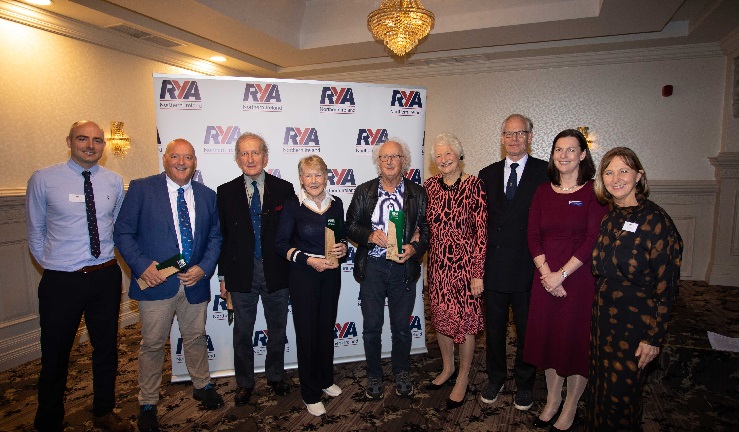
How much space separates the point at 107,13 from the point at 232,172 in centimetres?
236

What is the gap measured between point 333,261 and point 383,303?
0.56 meters

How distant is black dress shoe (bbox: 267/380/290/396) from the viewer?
3.17 metres

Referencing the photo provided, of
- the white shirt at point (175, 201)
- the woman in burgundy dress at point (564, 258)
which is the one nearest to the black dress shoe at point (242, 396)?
the white shirt at point (175, 201)

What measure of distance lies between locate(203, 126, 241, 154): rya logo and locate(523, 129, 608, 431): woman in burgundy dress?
2347mm

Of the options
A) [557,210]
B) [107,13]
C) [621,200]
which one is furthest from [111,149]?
[621,200]

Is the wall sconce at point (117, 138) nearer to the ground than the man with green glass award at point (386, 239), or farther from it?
farther from it

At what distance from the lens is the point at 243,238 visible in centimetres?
289

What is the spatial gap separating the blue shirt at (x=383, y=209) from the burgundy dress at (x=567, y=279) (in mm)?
894

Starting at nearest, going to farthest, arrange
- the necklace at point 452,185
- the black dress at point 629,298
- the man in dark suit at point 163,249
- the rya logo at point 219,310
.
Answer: the black dress at point 629,298 < the man in dark suit at point 163,249 < the necklace at point 452,185 < the rya logo at point 219,310

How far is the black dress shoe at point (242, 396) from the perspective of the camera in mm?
3020

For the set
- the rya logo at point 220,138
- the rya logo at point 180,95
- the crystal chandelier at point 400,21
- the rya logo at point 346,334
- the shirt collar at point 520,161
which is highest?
the crystal chandelier at point 400,21

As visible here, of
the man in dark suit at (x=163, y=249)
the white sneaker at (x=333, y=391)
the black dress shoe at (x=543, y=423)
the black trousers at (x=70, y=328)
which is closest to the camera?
the black trousers at (x=70, y=328)

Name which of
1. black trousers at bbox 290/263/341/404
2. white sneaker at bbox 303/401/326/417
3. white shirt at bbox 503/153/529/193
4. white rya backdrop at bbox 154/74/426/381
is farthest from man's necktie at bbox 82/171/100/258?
white shirt at bbox 503/153/529/193

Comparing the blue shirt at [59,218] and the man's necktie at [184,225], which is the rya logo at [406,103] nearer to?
the man's necktie at [184,225]
